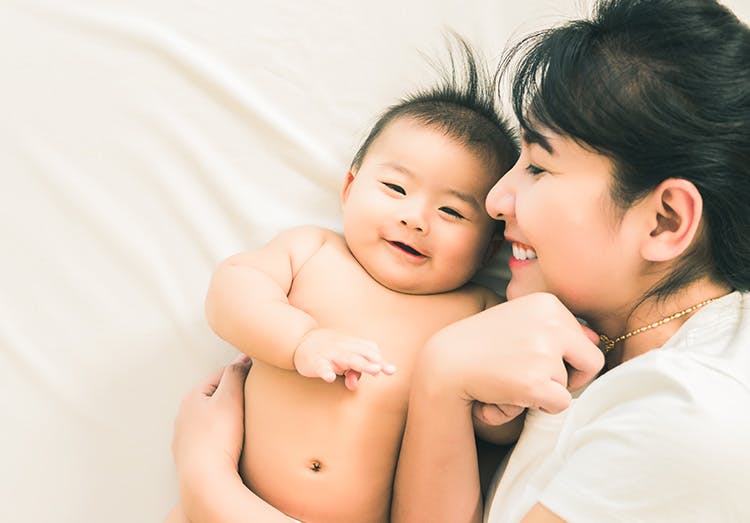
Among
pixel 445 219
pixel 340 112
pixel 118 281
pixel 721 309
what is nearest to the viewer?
pixel 721 309

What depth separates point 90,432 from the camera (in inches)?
55.2

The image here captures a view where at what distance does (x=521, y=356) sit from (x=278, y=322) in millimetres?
359

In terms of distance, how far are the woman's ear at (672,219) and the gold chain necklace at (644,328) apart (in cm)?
9

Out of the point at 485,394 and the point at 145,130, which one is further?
the point at 145,130

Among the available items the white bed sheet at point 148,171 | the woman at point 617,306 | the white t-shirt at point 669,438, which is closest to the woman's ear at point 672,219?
the woman at point 617,306

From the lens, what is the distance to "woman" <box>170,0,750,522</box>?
962 millimetres

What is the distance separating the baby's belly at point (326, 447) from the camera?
4.00ft

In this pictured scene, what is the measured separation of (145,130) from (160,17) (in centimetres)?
24

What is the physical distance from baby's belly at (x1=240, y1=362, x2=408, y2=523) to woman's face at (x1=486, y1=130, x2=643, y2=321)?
30cm

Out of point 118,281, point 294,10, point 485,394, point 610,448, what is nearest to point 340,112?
point 294,10

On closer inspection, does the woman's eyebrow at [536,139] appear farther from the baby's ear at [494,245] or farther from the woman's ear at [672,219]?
the baby's ear at [494,245]

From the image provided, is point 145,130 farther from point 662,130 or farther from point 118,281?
point 662,130

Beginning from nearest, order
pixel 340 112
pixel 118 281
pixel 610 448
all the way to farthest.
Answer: pixel 610 448 → pixel 118 281 → pixel 340 112

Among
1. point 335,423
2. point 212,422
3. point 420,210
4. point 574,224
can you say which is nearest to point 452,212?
point 420,210
